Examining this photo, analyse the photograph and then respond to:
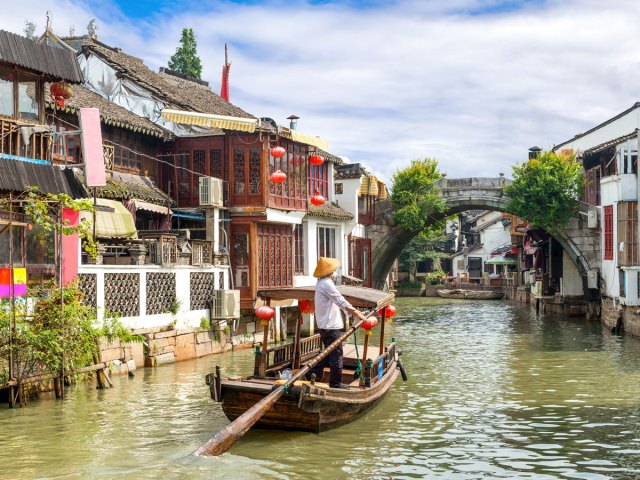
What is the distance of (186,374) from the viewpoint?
57.1ft

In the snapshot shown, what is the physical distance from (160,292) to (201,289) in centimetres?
212

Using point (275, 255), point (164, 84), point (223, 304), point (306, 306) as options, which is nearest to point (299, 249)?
point (275, 255)

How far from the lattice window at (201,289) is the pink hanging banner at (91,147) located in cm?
522

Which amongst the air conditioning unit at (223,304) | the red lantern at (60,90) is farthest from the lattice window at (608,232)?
the red lantern at (60,90)

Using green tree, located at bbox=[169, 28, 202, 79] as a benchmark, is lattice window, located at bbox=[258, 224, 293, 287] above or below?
below

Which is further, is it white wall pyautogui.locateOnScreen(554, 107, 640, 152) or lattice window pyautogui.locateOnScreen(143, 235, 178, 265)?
white wall pyautogui.locateOnScreen(554, 107, 640, 152)

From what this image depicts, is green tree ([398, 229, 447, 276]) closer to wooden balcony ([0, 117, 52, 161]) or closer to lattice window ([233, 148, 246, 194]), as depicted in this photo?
lattice window ([233, 148, 246, 194])

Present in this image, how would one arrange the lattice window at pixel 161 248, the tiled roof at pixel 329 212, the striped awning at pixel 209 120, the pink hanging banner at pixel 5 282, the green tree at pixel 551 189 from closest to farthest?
the pink hanging banner at pixel 5 282
the lattice window at pixel 161 248
the striped awning at pixel 209 120
the tiled roof at pixel 329 212
the green tree at pixel 551 189

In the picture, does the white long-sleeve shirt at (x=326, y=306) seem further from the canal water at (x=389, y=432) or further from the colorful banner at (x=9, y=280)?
the colorful banner at (x=9, y=280)

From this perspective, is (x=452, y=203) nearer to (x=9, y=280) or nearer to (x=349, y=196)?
(x=349, y=196)

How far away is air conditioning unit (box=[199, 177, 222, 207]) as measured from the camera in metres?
21.9

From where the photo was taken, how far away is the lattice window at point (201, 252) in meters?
20.8

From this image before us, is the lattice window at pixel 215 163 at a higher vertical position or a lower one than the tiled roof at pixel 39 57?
lower

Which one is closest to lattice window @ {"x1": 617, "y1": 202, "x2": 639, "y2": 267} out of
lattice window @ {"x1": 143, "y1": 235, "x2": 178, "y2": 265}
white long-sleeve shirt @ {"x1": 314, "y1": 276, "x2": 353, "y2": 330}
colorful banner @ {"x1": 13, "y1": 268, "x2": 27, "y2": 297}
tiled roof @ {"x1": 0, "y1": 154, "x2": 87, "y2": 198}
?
lattice window @ {"x1": 143, "y1": 235, "x2": 178, "y2": 265}
